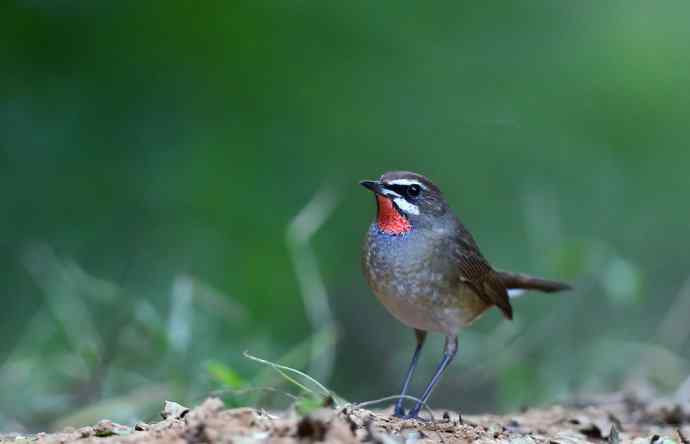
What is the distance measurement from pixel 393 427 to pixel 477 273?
1.92 meters

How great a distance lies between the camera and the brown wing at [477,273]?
6785 millimetres

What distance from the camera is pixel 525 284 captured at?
7996 millimetres

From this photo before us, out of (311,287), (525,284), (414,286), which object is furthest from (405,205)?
(311,287)

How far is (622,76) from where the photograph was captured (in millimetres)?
14492

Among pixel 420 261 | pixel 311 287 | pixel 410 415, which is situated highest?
pixel 311 287

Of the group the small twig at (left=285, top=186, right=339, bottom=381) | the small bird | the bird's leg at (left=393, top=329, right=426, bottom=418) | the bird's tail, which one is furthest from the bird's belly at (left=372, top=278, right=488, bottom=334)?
the small twig at (left=285, top=186, right=339, bottom=381)

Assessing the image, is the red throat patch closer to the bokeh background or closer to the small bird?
the small bird

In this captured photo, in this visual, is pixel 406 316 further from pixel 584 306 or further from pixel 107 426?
pixel 584 306

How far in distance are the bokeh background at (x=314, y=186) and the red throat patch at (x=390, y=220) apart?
1.20 metres

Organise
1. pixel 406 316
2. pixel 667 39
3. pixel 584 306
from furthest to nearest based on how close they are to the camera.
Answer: pixel 667 39
pixel 584 306
pixel 406 316

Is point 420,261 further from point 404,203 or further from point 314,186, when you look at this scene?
point 314,186

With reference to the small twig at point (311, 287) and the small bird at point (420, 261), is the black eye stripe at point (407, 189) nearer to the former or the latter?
the small bird at point (420, 261)

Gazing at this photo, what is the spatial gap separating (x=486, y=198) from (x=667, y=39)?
13.4 feet

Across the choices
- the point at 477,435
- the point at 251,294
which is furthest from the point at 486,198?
the point at 477,435
